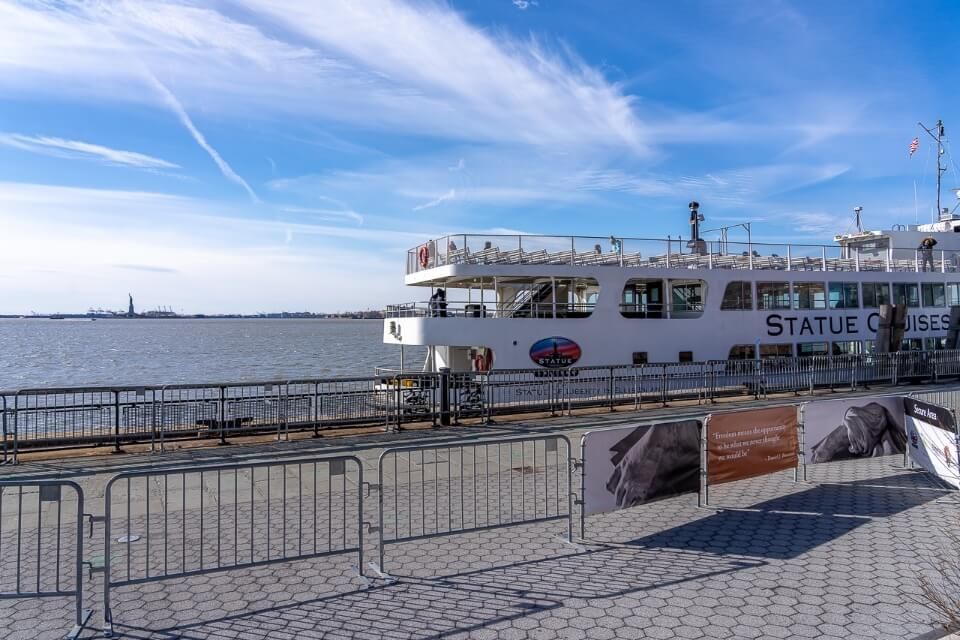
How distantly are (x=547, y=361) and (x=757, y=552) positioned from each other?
12814 mm

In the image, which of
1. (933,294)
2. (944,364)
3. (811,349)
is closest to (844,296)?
(811,349)

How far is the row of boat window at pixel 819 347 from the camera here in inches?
904

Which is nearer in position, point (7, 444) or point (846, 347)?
point (7, 444)

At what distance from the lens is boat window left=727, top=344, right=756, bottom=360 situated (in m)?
22.6

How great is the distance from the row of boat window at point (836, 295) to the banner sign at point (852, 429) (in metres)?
Answer: 12.9

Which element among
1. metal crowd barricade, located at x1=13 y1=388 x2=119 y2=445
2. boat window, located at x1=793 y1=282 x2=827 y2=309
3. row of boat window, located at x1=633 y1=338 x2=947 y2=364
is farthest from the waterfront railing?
boat window, located at x1=793 y1=282 x2=827 y2=309

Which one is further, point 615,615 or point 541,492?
point 541,492

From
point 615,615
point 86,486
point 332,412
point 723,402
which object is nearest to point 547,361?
point 723,402

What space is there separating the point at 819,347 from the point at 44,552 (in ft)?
82.5

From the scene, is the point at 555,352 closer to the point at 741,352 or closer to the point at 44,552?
the point at 741,352

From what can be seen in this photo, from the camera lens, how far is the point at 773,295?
24172 mm

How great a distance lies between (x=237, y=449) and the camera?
1167 cm

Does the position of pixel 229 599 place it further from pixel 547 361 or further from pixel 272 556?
pixel 547 361

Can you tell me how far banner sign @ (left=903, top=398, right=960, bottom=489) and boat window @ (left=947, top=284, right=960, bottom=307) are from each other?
23.8 meters
